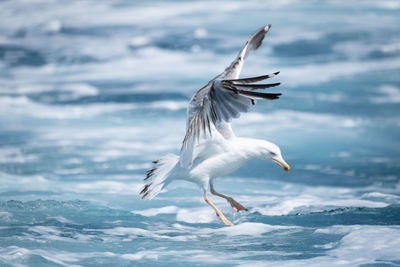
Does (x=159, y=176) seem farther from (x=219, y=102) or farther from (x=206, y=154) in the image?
(x=219, y=102)

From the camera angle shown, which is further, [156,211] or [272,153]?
[156,211]

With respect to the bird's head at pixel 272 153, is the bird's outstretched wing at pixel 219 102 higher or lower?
higher

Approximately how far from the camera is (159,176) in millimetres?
6289

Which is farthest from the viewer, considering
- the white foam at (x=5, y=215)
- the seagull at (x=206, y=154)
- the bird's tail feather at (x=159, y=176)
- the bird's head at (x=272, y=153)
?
the white foam at (x=5, y=215)

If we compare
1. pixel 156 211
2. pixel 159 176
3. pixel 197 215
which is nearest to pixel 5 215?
pixel 156 211

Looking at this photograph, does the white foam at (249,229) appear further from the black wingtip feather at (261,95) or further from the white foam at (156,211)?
the black wingtip feather at (261,95)

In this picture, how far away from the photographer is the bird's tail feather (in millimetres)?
6203

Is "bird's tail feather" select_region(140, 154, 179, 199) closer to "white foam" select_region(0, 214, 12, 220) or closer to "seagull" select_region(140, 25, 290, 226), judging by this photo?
"seagull" select_region(140, 25, 290, 226)

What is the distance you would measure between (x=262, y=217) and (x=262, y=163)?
2.64 metres

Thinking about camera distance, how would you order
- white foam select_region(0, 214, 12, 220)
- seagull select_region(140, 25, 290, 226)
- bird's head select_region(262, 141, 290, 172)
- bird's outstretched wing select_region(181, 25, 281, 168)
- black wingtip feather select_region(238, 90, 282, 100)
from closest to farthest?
1. black wingtip feather select_region(238, 90, 282, 100)
2. bird's outstretched wing select_region(181, 25, 281, 168)
3. seagull select_region(140, 25, 290, 226)
4. bird's head select_region(262, 141, 290, 172)
5. white foam select_region(0, 214, 12, 220)

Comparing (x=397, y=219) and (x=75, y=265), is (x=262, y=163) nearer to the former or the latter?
(x=397, y=219)

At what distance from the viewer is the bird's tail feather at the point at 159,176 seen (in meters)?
6.20

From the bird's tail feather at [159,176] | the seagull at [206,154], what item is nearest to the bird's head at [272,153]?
the seagull at [206,154]

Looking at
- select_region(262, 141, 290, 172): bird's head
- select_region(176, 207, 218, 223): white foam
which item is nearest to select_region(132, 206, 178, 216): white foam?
select_region(176, 207, 218, 223): white foam
